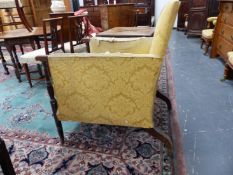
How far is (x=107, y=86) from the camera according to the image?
1.19 metres

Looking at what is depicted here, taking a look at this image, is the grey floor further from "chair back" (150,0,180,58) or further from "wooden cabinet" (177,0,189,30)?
"wooden cabinet" (177,0,189,30)

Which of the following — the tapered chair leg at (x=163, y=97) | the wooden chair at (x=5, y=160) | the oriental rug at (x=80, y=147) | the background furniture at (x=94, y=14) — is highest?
the background furniture at (x=94, y=14)

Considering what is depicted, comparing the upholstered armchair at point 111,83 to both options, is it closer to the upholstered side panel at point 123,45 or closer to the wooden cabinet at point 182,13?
the upholstered side panel at point 123,45

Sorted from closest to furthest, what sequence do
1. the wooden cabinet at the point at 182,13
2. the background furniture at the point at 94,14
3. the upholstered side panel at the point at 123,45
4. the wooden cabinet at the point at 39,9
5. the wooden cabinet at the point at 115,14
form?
the upholstered side panel at the point at 123,45, the wooden cabinet at the point at 115,14, the background furniture at the point at 94,14, the wooden cabinet at the point at 182,13, the wooden cabinet at the point at 39,9

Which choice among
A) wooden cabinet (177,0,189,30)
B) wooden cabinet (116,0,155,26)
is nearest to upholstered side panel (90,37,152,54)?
wooden cabinet (177,0,189,30)

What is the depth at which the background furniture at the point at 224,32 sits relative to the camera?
261cm

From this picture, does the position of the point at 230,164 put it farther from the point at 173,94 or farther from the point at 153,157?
the point at 173,94

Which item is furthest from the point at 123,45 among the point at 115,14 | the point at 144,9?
the point at 144,9

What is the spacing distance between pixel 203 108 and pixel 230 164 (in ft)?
2.31

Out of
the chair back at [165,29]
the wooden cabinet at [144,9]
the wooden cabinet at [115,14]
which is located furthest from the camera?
the wooden cabinet at [144,9]

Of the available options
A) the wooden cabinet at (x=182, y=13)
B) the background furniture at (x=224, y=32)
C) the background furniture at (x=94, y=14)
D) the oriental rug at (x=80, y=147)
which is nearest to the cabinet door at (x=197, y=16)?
the wooden cabinet at (x=182, y=13)

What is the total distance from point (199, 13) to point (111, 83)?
14.0 feet

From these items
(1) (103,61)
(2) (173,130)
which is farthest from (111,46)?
(2) (173,130)

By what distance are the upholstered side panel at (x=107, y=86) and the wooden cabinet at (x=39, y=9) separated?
5.68 meters
